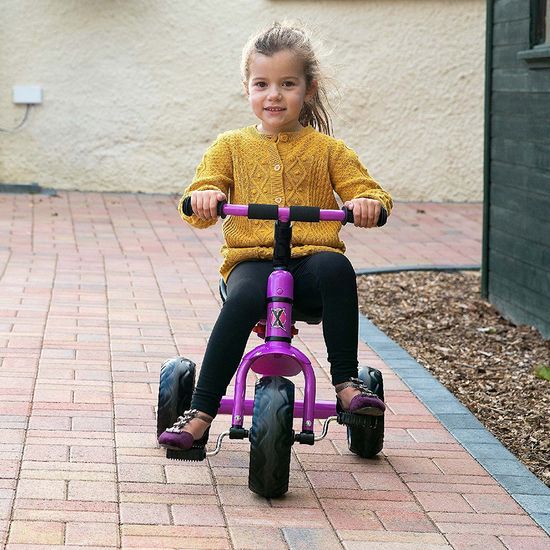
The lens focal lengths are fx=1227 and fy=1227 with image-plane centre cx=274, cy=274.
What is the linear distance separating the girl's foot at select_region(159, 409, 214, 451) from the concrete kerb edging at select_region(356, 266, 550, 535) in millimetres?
989

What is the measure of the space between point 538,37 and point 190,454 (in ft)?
12.7

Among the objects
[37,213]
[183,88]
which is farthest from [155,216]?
[183,88]

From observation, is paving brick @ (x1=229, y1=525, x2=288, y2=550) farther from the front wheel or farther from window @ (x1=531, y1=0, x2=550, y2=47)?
window @ (x1=531, y1=0, x2=550, y2=47)

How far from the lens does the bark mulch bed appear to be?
16.2ft

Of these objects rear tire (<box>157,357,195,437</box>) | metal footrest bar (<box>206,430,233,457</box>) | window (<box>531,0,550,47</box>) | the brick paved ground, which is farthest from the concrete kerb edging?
window (<box>531,0,550,47</box>)

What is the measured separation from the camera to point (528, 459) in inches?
177

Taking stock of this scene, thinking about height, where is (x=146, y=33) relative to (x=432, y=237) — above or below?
above

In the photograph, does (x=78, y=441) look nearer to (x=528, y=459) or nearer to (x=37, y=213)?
(x=528, y=459)

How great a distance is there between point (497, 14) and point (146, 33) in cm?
557

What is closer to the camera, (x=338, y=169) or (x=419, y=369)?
(x=338, y=169)

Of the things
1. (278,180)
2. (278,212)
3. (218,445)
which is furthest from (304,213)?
(218,445)

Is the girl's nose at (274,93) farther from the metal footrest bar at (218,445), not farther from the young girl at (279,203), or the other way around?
the metal footrest bar at (218,445)

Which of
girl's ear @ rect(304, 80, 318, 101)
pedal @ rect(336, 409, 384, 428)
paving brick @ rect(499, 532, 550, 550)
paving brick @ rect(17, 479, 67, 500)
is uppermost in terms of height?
girl's ear @ rect(304, 80, 318, 101)

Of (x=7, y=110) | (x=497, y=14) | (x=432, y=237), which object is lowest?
(x=432, y=237)
